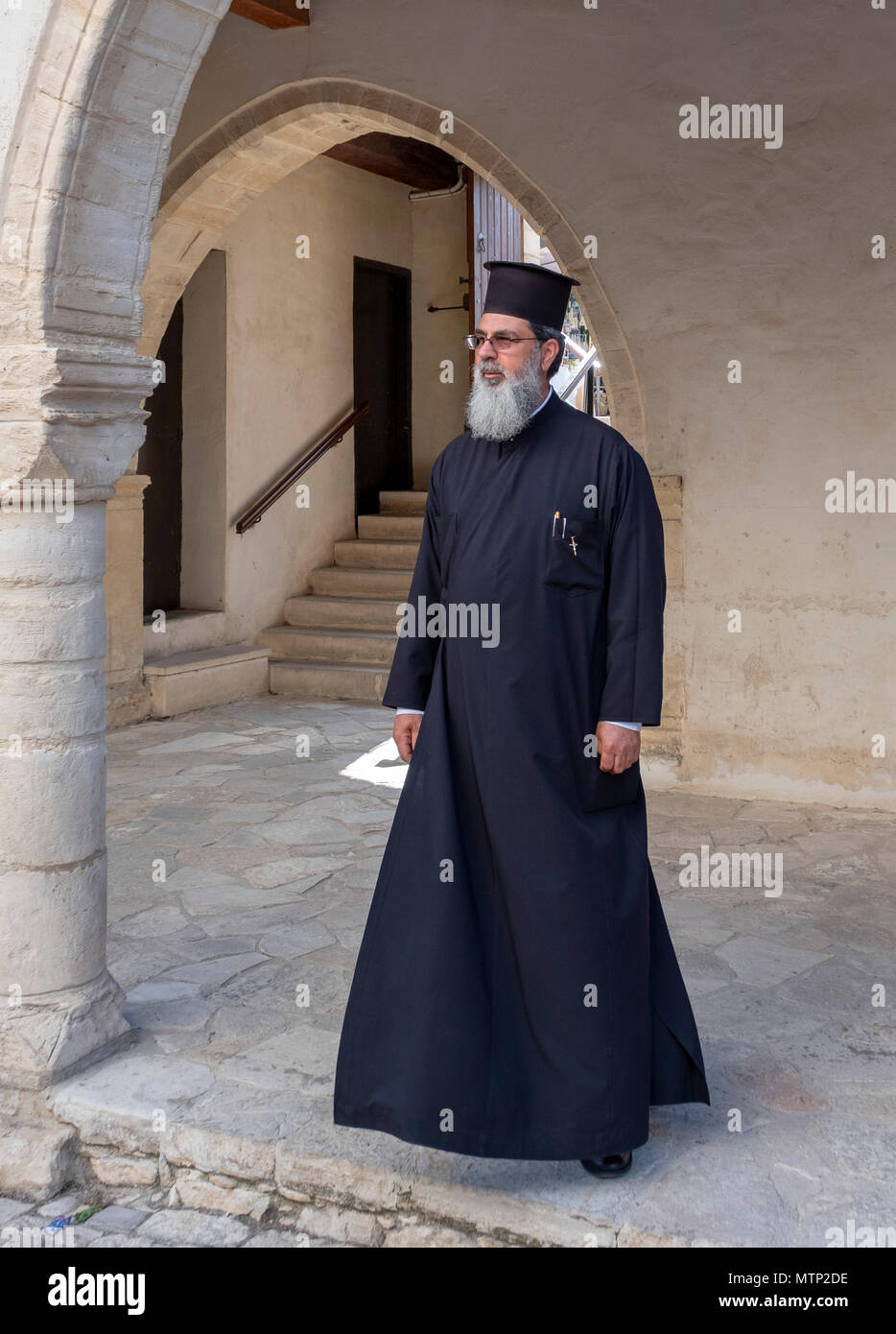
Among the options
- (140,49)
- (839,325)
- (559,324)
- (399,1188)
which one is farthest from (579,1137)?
(839,325)

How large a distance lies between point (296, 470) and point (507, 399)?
584cm

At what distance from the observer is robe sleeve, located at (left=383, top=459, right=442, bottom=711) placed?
9.01 ft

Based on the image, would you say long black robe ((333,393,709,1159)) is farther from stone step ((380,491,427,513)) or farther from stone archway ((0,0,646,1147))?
stone step ((380,491,427,513))

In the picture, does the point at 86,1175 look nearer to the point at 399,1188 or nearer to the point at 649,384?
the point at 399,1188

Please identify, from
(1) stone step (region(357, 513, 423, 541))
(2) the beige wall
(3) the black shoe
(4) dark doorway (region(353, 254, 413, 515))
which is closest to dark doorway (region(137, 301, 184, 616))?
(1) stone step (region(357, 513, 423, 541))

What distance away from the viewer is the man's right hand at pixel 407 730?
2746mm

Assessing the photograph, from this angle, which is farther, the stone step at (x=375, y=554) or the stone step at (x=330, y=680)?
the stone step at (x=375, y=554)

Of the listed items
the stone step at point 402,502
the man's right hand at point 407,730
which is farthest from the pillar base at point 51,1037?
the stone step at point 402,502

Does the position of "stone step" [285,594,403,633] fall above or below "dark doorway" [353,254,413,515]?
below

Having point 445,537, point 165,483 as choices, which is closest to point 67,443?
point 445,537

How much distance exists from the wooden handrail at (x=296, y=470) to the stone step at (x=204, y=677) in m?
0.75

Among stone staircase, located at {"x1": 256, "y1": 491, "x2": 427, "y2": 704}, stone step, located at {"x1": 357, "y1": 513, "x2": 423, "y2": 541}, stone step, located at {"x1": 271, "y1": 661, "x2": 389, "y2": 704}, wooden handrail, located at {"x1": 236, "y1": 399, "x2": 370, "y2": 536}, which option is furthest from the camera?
stone step, located at {"x1": 357, "y1": 513, "x2": 423, "y2": 541}

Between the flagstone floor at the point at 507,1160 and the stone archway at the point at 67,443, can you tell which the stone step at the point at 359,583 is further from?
the stone archway at the point at 67,443

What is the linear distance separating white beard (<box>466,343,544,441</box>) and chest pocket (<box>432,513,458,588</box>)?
0.19m
